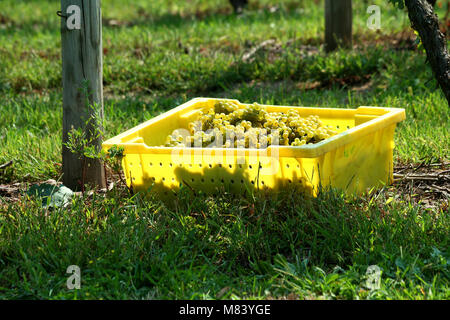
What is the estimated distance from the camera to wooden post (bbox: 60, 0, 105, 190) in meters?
3.62

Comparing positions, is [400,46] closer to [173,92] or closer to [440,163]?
[173,92]

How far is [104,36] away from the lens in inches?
285

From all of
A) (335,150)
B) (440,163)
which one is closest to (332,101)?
(440,163)

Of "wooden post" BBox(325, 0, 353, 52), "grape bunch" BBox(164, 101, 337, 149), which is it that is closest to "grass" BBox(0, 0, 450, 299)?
"grape bunch" BBox(164, 101, 337, 149)

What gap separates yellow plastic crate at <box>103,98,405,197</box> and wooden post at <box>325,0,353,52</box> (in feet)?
8.24

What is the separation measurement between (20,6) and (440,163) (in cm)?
789

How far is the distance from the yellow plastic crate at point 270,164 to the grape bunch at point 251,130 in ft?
0.81

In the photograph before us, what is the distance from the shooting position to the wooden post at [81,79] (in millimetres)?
3617

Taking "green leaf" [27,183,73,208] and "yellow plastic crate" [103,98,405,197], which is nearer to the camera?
"yellow plastic crate" [103,98,405,197]

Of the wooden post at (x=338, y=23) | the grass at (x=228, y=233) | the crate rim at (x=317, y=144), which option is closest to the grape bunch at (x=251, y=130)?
the crate rim at (x=317, y=144)

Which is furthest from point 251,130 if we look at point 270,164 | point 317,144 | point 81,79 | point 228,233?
point 81,79

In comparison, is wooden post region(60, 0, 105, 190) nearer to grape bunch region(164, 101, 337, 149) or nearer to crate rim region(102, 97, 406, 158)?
crate rim region(102, 97, 406, 158)

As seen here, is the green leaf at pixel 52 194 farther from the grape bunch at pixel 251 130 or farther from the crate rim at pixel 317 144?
the grape bunch at pixel 251 130

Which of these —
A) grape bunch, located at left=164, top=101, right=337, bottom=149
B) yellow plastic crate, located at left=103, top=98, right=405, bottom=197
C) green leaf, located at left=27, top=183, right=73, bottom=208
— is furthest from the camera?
grape bunch, located at left=164, top=101, right=337, bottom=149
